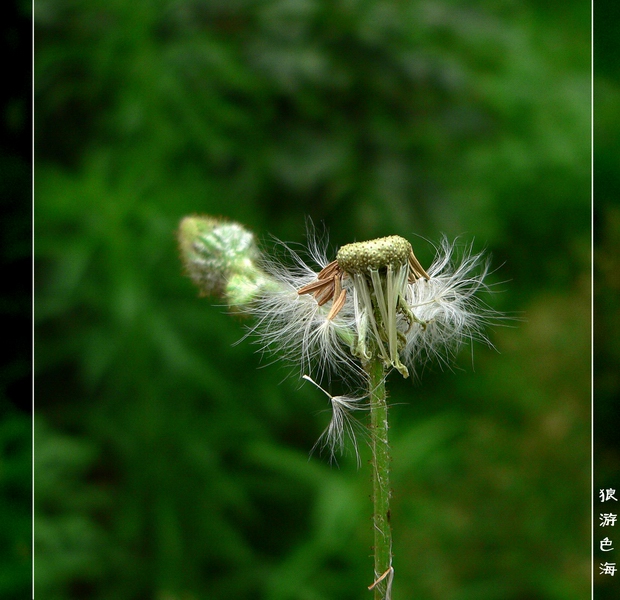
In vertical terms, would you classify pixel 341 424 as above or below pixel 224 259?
below

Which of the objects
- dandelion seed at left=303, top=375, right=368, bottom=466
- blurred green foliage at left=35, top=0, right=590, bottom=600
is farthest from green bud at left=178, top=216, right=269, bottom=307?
blurred green foliage at left=35, top=0, right=590, bottom=600

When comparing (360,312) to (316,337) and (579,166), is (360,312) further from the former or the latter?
(579,166)

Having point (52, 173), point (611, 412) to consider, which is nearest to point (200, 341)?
point (52, 173)

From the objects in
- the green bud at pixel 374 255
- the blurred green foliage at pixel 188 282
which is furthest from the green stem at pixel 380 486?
the blurred green foliage at pixel 188 282

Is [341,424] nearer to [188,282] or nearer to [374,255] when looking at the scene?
[374,255]

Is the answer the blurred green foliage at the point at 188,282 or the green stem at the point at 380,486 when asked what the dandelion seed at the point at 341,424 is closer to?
the green stem at the point at 380,486

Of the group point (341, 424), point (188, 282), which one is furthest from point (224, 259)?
point (188, 282)
